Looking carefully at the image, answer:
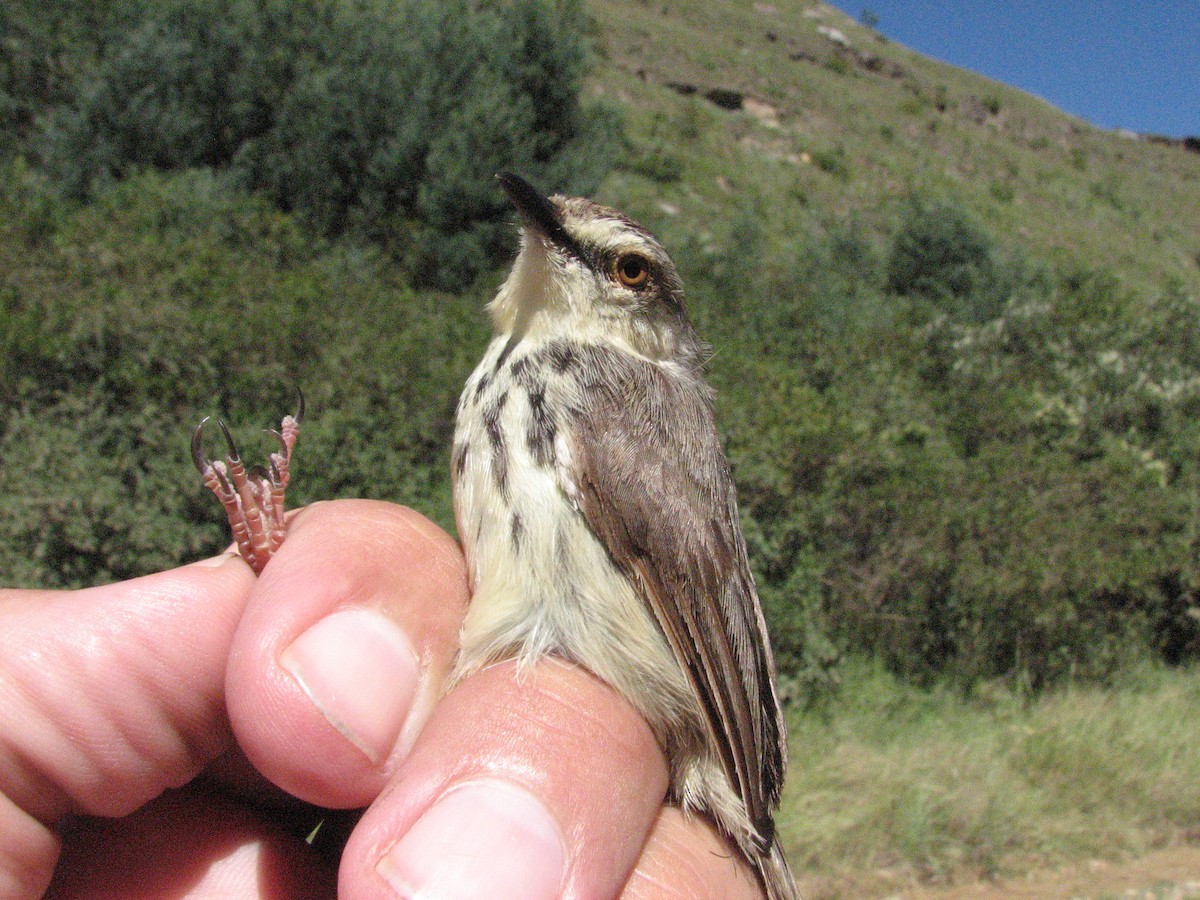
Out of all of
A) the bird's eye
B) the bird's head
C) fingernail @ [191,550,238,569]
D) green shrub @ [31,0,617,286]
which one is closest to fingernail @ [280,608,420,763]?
fingernail @ [191,550,238,569]

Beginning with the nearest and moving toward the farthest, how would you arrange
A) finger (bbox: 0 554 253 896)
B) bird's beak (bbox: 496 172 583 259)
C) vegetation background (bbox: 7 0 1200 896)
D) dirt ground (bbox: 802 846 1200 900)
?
finger (bbox: 0 554 253 896), bird's beak (bbox: 496 172 583 259), dirt ground (bbox: 802 846 1200 900), vegetation background (bbox: 7 0 1200 896)

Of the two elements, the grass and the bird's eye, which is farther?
the grass

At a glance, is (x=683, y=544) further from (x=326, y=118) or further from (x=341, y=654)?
(x=326, y=118)

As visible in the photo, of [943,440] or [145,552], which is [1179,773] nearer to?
[943,440]

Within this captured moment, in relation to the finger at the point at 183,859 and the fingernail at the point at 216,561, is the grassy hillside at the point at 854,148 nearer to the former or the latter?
the fingernail at the point at 216,561

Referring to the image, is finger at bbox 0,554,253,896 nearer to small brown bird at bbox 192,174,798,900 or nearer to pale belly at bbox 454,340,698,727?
small brown bird at bbox 192,174,798,900

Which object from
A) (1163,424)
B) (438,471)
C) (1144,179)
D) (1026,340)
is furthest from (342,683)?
(1144,179)

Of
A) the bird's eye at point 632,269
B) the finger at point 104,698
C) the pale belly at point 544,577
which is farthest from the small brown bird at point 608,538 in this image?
the finger at point 104,698
